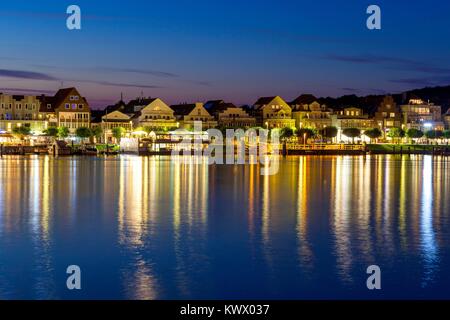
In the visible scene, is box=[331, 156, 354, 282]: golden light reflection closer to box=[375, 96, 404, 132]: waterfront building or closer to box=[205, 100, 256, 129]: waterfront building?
box=[205, 100, 256, 129]: waterfront building

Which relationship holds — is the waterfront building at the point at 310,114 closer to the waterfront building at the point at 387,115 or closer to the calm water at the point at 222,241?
the waterfront building at the point at 387,115

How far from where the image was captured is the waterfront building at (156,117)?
99.2 metres

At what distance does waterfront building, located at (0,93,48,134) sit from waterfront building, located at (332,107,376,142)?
146 feet

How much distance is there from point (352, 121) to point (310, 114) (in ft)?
22.7

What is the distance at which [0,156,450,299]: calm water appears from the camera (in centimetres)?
1562

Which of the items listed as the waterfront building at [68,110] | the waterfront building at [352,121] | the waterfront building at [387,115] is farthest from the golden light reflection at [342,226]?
the waterfront building at [387,115]

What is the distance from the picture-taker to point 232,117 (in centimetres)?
10438

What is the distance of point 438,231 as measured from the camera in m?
23.1

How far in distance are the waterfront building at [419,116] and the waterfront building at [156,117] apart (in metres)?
39.2

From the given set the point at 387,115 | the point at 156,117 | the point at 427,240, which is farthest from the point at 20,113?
the point at 427,240

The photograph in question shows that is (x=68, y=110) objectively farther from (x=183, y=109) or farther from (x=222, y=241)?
(x=222, y=241)

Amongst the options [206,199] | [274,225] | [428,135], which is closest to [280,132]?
[428,135]

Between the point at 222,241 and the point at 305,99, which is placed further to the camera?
the point at 305,99
